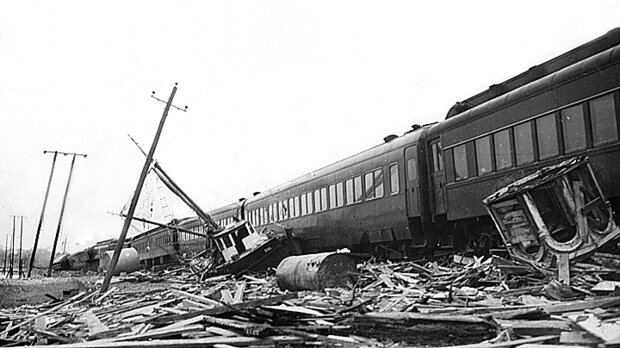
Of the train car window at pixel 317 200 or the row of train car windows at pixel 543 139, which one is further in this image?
the train car window at pixel 317 200

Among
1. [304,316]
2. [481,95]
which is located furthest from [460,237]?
[304,316]

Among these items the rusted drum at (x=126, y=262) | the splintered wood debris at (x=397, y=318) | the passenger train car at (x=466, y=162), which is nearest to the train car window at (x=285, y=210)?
the passenger train car at (x=466, y=162)

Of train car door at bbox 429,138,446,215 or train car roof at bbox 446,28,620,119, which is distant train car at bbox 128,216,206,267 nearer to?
train car door at bbox 429,138,446,215

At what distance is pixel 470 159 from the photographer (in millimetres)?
13797

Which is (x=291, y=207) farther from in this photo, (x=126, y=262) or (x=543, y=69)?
(x=543, y=69)

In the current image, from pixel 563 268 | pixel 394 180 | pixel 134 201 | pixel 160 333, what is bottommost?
pixel 160 333

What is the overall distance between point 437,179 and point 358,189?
4237 mm

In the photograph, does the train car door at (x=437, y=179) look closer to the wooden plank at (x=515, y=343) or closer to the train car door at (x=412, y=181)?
the train car door at (x=412, y=181)

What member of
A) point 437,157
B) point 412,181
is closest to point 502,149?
point 437,157

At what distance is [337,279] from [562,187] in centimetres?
466

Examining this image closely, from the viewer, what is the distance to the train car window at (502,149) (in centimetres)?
1241

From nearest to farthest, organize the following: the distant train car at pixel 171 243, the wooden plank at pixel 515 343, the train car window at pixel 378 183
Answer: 1. the wooden plank at pixel 515 343
2. the train car window at pixel 378 183
3. the distant train car at pixel 171 243

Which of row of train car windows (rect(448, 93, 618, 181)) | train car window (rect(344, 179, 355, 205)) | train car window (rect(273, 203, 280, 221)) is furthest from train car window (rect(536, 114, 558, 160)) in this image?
train car window (rect(273, 203, 280, 221))

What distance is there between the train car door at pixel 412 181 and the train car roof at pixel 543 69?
56.0 inches
